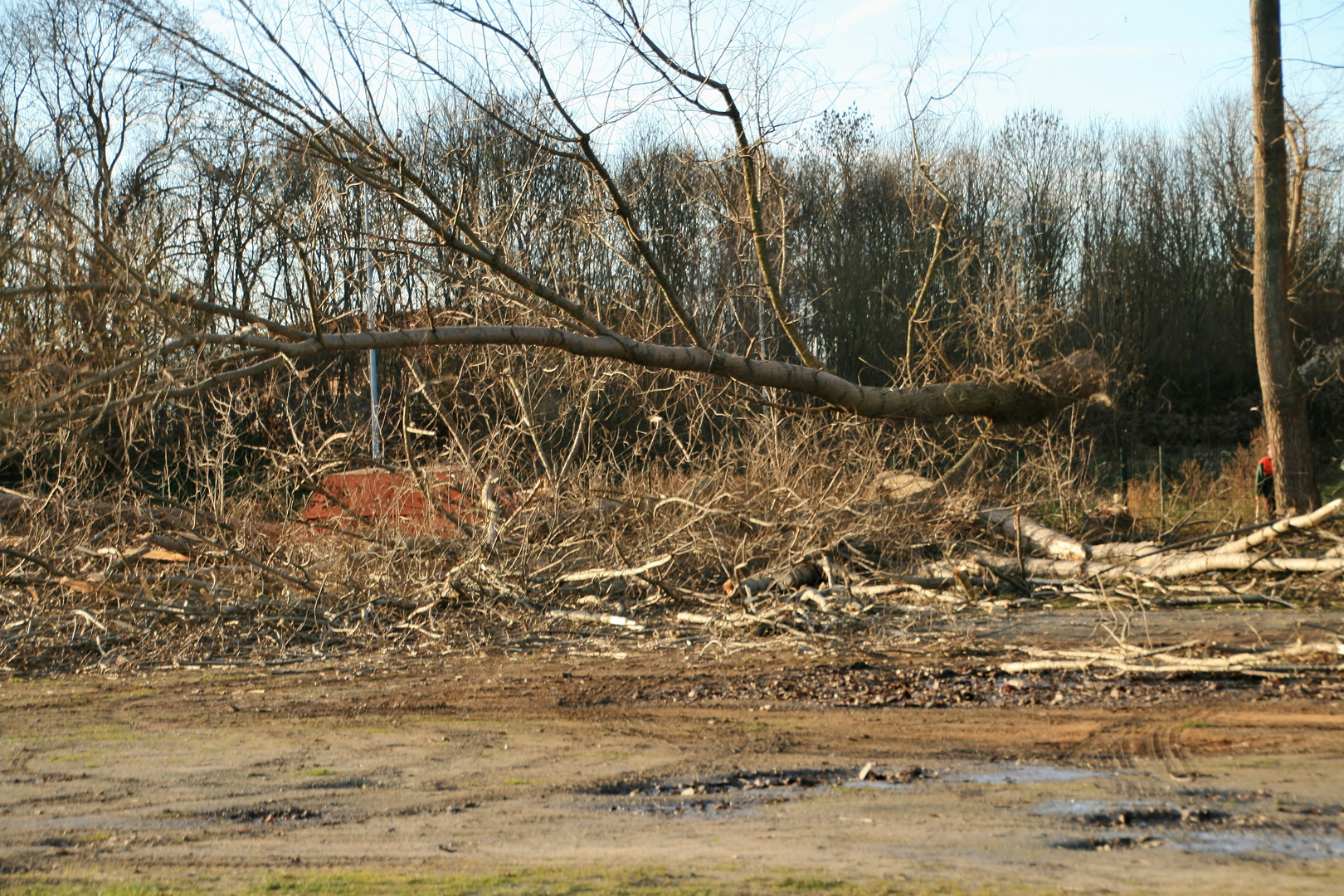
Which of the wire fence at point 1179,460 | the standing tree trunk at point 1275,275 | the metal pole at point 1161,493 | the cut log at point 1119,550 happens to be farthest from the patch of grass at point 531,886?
the wire fence at point 1179,460

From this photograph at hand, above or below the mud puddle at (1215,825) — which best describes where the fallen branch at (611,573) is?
above

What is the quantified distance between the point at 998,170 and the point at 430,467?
25110 mm

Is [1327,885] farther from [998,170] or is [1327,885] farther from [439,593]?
[998,170]

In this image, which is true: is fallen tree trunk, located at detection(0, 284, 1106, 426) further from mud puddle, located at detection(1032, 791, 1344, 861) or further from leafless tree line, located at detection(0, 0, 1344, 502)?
mud puddle, located at detection(1032, 791, 1344, 861)

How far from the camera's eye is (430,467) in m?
10.5

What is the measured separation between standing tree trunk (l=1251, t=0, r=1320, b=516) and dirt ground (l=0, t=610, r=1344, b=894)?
721 cm

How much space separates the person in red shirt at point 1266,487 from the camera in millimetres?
14550

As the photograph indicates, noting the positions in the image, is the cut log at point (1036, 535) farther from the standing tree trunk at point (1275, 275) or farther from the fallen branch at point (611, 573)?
the standing tree trunk at point (1275, 275)

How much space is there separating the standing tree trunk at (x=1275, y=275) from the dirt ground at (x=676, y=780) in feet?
23.7

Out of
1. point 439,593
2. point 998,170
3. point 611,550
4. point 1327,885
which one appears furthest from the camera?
point 998,170

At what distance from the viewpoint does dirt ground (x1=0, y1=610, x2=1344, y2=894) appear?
132 inches

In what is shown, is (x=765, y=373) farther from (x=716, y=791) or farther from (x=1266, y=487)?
(x=1266, y=487)

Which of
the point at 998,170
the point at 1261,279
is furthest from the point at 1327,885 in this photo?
the point at 998,170

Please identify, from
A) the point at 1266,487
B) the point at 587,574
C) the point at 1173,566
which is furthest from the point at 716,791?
the point at 1266,487
